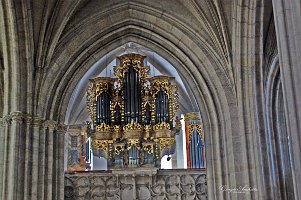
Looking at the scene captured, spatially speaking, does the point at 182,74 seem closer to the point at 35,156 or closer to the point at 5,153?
the point at 35,156

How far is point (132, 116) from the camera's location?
62.7 ft

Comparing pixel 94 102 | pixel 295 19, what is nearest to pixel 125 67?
pixel 94 102

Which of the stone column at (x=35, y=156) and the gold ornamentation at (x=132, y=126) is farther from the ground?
the gold ornamentation at (x=132, y=126)

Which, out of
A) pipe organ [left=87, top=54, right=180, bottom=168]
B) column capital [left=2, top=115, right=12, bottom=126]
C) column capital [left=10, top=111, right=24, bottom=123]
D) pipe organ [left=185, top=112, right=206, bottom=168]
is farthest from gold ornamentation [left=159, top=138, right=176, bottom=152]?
column capital [left=2, top=115, right=12, bottom=126]

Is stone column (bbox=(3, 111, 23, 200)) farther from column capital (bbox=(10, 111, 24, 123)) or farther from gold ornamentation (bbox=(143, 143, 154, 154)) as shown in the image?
gold ornamentation (bbox=(143, 143, 154, 154))

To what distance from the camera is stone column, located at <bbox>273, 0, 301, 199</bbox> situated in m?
8.28

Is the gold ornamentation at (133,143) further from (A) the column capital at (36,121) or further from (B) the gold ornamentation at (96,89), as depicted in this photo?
(A) the column capital at (36,121)

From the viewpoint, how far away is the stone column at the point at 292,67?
27.2 ft

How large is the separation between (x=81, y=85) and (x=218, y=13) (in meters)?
6.92

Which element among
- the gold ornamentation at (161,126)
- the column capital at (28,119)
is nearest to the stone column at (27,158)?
the column capital at (28,119)

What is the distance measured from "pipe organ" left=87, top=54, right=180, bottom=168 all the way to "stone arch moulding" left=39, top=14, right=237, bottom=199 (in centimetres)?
116

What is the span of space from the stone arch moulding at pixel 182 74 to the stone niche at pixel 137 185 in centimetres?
96

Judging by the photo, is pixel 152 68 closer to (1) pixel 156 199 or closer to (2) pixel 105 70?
(2) pixel 105 70

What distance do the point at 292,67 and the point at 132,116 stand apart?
10.9 metres
